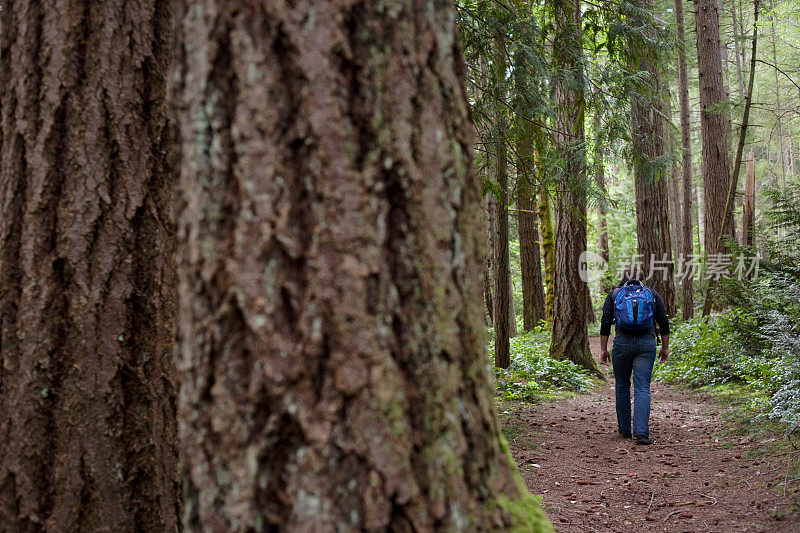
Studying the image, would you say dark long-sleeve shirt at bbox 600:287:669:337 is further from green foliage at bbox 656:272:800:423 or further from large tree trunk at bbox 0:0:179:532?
large tree trunk at bbox 0:0:179:532

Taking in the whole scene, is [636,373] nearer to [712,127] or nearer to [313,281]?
[313,281]

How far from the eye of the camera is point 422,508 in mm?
1228

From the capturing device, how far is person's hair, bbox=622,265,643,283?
6744mm

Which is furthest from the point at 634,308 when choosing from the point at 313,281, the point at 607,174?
the point at 313,281

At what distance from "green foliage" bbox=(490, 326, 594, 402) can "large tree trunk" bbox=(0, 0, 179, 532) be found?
6.76 m

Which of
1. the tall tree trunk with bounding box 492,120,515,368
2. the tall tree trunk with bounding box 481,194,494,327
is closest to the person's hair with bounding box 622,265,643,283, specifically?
the tall tree trunk with bounding box 492,120,515,368

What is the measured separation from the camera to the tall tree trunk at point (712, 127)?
1354cm

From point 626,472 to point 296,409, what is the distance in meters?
5.21

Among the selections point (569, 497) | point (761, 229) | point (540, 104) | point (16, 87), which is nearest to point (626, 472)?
point (569, 497)

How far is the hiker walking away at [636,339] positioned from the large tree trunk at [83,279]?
212 inches

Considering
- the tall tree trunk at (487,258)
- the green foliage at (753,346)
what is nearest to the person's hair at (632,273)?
the green foliage at (753,346)

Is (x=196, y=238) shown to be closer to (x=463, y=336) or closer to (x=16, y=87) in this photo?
(x=463, y=336)

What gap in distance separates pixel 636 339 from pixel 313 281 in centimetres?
616

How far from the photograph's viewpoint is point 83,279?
2.30 metres
